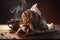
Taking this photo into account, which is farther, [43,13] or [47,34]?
[43,13]

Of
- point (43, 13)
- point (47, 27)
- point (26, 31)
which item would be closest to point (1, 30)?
point (26, 31)

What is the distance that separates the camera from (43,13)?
5.79 feet

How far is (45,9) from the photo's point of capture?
176 centimetres

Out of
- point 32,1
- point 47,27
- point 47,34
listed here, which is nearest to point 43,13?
point 32,1

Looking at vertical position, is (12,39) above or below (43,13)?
below

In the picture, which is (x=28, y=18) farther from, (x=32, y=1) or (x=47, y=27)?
(x=32, y=1)

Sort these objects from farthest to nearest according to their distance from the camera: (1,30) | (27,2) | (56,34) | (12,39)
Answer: (27,2), (1,30), (56,34), (12,39)

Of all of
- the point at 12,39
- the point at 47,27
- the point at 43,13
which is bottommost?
the point at 12,39

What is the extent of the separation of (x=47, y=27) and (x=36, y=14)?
0.16 m

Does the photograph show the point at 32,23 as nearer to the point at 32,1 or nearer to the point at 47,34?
A: the point at 47,34

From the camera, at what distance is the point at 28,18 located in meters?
1.39

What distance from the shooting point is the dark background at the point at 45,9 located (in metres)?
1.74

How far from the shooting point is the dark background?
174 cm

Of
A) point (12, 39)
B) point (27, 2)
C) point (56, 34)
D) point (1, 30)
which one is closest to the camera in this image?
point (12, 39)
